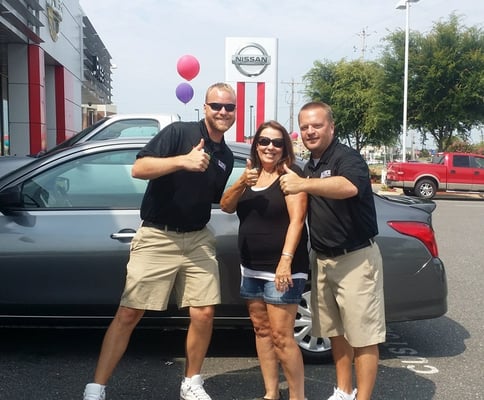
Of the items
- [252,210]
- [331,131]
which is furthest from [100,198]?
[331,131]

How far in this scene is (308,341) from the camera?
12.7ft

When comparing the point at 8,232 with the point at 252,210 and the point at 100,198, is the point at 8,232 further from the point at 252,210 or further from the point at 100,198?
the point at 252,210

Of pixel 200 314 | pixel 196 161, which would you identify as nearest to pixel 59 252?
pixel 200 314

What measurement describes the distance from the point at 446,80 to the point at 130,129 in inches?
726

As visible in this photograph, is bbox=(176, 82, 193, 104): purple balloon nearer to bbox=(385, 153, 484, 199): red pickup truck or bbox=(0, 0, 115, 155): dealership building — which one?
bbox=(0, 0, 115, 155): dealership building

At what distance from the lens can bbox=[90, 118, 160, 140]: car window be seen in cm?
762

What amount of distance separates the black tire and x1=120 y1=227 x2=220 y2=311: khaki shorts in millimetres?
16101

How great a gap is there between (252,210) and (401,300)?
53.9 inches

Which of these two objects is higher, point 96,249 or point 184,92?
point 184,92

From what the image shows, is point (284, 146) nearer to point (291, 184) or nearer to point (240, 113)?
point (291, 184)

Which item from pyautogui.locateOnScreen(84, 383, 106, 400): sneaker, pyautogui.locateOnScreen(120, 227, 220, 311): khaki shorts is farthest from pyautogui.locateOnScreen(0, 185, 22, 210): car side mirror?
pyautogui.locateOnScreen(84, 383, 106, 400): sneaker

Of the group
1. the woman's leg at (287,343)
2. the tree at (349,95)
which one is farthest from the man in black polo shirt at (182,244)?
the tree at (349,95)

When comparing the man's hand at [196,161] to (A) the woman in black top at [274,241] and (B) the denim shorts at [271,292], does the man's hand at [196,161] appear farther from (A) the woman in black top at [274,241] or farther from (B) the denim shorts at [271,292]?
(B) the denim shorts at [271,292]

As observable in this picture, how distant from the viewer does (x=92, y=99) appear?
3675 centimetres
